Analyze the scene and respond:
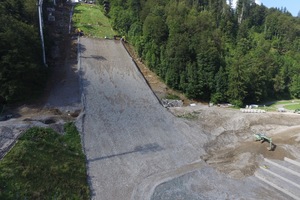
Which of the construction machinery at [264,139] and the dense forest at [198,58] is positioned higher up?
the dense forest at [198,58]

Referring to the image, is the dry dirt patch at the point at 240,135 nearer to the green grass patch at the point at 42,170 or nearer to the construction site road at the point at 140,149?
the construction site road at the point at 140,149

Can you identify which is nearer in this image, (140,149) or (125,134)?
(140,149)

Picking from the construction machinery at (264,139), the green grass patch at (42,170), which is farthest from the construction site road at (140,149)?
the construction machinery at (264,139)

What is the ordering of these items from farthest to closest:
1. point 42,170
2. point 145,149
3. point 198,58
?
point 198,58 → point 145,149 → point 42,170

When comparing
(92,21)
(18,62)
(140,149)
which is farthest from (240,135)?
(92,21)

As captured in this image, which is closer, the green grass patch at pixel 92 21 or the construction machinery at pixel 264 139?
the construction machinery at pixel 264 139

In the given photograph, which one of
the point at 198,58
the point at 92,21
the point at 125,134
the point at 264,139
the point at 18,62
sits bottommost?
the point at 264,139

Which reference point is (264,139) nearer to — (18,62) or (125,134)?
(125,134)

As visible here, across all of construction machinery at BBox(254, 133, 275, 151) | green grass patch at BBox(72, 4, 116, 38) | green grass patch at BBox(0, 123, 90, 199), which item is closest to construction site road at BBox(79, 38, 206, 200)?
green grass patch at BBox(0, 123, 90, 199)
